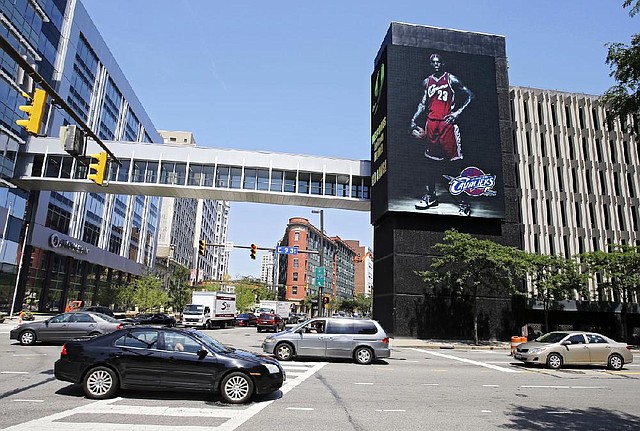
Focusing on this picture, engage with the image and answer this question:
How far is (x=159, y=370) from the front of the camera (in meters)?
9.31

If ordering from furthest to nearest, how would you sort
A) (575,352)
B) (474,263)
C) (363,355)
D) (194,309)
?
(194,309)
(474,263)
(575,352)
(363,355)

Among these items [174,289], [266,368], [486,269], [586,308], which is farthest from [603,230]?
[174,289]

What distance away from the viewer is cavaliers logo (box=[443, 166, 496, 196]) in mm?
33500

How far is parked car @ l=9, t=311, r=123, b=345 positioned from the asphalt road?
14.8 ft

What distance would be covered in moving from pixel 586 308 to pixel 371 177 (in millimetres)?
20810

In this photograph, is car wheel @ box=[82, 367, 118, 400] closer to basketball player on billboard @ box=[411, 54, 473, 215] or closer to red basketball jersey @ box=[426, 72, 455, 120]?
basketball player on billboard @ box=[411, 54, 473, 215]

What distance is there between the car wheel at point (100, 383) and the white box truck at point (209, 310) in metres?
27.1

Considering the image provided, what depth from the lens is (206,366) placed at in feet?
30.6

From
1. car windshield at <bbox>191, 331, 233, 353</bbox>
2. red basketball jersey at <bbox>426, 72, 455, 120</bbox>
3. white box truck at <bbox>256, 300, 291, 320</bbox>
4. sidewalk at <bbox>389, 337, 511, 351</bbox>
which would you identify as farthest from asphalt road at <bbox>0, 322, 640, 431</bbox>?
white box truck at <bbox>256, 300, 291, 320</bbox>

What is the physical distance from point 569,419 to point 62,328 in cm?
1919

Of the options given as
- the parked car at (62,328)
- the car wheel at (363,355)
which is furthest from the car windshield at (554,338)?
the parked car at (62,328)

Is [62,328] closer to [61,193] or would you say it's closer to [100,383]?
[100,383]

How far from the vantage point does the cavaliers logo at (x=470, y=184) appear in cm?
3350

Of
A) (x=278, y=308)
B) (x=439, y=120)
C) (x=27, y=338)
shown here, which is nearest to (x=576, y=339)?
(x=439, y=120)
